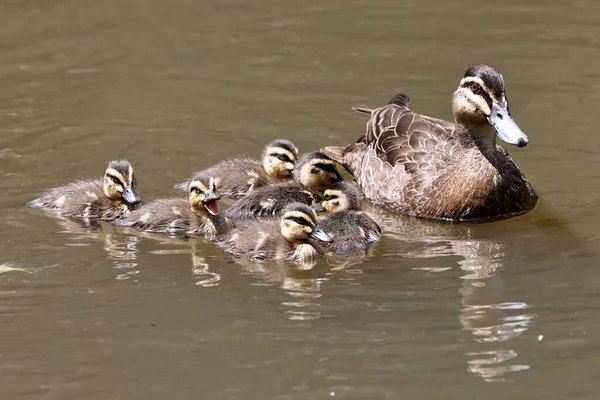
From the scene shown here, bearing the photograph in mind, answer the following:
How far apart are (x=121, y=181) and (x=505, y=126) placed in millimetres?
2489

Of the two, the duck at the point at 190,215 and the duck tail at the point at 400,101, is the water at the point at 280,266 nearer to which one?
the duck at the point at 190,215

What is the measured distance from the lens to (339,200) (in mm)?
7789

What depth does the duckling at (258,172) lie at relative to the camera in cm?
820

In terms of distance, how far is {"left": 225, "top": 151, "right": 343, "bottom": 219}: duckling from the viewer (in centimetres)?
784

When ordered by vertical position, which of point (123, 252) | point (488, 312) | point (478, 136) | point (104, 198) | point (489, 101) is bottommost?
point (488, 312)

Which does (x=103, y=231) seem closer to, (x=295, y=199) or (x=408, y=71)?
(x=295, y=199)

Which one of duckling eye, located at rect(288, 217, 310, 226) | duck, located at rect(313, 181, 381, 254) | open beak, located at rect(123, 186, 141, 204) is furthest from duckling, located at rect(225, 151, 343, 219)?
duckling eye, located at rect(288, 217, 310, 226)

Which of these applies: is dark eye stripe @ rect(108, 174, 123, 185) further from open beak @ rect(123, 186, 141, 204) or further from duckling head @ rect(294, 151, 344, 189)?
duckling head @ rect(294, 151, 344, 189)

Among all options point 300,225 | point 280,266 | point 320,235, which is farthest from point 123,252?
point 320,235

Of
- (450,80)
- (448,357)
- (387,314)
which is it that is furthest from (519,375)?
(450,80)

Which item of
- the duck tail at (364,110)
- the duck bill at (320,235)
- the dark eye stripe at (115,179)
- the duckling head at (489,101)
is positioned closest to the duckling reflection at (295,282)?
the duck bill at (320,235)

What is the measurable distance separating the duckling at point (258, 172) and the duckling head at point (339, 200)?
1.42 ft

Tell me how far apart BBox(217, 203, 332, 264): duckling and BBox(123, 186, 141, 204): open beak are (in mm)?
755

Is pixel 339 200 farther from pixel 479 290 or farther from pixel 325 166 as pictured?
pixel 479 290
